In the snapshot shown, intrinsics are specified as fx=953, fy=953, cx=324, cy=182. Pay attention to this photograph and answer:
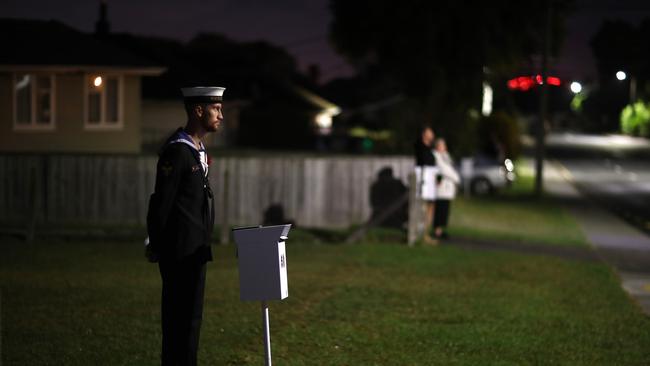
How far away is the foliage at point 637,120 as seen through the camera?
100m

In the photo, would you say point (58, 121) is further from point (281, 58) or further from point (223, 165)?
point (281, 58)

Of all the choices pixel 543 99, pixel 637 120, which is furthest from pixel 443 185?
pixel 637 120

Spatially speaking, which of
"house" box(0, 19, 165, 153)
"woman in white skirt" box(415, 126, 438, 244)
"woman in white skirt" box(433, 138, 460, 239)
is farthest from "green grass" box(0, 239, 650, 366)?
"house" box(0, 19, 165, 153)

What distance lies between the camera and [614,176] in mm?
43125

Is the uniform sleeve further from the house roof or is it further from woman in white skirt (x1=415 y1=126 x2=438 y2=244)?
the house roof

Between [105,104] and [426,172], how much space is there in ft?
50.0

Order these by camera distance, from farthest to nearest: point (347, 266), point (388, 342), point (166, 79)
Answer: point (166, 79) → point (347, 266) → point (388, 342)

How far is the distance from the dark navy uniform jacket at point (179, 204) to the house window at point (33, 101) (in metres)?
22.4

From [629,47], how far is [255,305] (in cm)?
12730

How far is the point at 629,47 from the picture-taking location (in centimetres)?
12862

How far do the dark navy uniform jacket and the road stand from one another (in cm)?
1661

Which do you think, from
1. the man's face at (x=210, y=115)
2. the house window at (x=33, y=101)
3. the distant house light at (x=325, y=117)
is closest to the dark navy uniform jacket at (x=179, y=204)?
the man's face at (x=210, y=115)

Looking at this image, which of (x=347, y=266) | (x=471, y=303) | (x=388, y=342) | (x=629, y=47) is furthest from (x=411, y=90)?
(x=629, y=47)

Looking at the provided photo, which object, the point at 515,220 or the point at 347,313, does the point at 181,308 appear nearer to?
the point at 347,313
